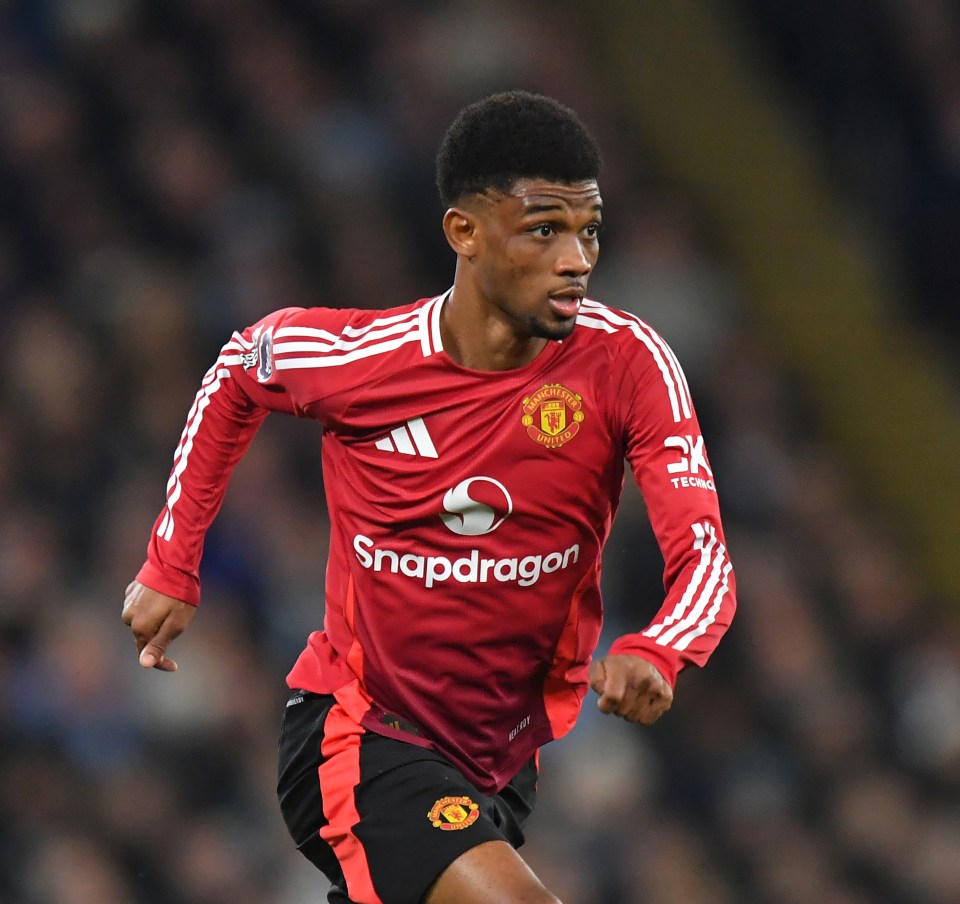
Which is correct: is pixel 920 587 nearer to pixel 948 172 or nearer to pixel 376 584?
pixel 948 172

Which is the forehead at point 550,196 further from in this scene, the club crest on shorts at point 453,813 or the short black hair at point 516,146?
the club crest on shorts at point 453,813

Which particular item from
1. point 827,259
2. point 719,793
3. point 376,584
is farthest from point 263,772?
point 827,259

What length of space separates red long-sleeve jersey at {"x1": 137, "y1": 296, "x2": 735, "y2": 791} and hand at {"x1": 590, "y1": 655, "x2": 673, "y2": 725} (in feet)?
1.49

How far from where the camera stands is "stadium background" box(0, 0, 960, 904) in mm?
5801

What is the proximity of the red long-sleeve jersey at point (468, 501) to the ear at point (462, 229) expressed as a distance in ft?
0.52

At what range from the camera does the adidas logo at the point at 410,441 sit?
319 cm

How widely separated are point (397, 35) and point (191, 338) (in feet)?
5.15

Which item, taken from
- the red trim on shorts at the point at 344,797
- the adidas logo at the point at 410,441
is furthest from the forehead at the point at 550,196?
the red trim on shorts at the point at 344,797

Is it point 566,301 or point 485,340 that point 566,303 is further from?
point 485,340

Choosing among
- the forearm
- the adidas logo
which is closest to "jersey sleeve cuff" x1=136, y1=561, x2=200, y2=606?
the forearm

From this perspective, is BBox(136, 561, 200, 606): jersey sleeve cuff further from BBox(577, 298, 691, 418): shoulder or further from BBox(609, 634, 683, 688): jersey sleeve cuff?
BBox(609, 634, 683, 688): jersey sleeve cuff

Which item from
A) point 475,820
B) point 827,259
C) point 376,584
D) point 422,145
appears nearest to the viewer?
point 475,820

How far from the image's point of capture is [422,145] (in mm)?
6578

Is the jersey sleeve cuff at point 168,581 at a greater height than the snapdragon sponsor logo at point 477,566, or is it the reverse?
the snapdragon sponsor logo at point 477,566
